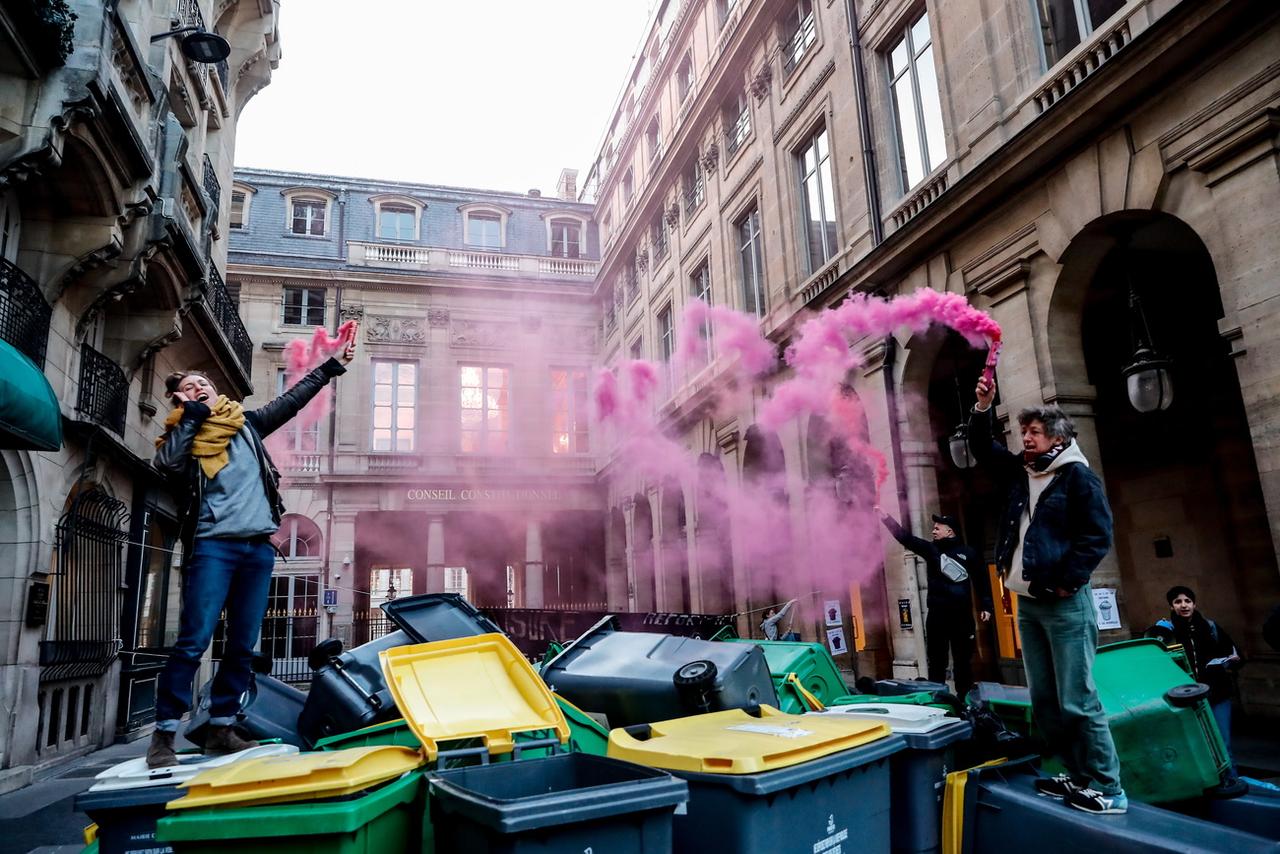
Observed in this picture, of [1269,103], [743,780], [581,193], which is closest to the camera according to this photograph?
[743,780]

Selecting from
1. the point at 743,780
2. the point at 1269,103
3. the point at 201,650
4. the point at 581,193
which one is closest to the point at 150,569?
the point at 201,650

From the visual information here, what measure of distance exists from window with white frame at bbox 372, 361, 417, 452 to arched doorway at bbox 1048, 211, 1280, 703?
68.1 feet

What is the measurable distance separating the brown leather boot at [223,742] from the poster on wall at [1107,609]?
781cm

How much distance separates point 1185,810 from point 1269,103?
5.90m

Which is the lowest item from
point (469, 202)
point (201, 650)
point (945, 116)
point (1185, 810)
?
point (1185, 810)

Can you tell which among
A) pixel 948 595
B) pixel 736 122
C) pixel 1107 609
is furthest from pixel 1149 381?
pixel 736 122

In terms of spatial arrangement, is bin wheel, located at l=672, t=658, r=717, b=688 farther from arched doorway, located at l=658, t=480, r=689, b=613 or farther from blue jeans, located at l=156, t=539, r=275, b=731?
arched doorway, located at l=658, t=480, r=689, b=613

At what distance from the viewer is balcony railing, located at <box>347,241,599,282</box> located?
27344 mm

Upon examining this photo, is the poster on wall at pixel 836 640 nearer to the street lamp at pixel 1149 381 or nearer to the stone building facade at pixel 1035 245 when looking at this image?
the stone building facade at pixel 1035 245

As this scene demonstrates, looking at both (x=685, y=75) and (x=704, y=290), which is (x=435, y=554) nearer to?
(x=704, y=290)

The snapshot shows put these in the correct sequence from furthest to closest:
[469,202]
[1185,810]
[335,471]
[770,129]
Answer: [469,202] < [335,471] < [770,129] < [1185,810]

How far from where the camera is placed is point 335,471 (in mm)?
25141

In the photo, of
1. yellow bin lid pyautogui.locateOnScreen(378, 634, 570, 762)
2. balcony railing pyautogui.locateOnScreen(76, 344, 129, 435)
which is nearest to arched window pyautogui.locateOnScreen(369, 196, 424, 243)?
balcony railing pyautogui.locateOnScreen(76, 344, 129, 435)

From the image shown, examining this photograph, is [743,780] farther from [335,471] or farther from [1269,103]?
[335,471]
